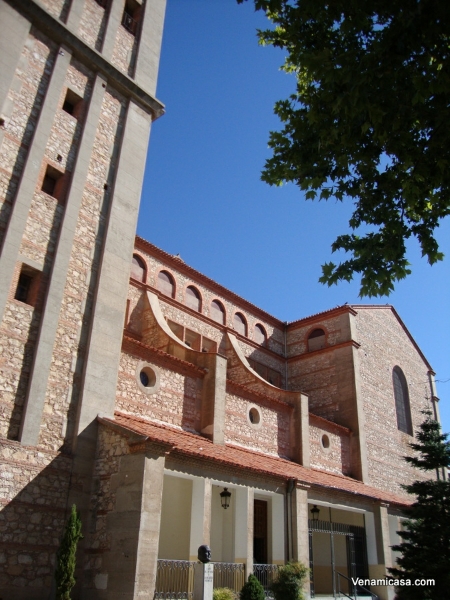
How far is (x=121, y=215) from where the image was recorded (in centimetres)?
1547

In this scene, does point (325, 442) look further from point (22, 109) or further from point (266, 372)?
point (22, 109)

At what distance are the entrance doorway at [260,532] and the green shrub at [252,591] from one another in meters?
5.13

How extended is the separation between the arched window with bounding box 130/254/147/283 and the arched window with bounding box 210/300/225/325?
4395mm

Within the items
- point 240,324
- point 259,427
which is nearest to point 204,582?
point 259,427

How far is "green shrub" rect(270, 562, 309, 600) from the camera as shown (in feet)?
43.6

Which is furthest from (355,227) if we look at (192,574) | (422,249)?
(192,574)

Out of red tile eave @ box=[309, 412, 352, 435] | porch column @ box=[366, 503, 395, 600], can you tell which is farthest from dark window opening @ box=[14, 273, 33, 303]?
porch column @ box=[366, 503, 395, 600]

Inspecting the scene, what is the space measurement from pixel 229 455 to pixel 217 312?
1049cm

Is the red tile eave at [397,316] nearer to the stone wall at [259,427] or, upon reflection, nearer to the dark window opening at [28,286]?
the stone wall at [259,427]

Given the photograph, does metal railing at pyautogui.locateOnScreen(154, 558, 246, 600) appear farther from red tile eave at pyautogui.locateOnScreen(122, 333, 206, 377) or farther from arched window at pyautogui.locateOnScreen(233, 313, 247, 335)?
arched window at pyautogui.locateOnScreen(233, 313, 247, 335)

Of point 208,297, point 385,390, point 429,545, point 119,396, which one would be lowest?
point 429,545

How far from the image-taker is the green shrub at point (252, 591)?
11922mm

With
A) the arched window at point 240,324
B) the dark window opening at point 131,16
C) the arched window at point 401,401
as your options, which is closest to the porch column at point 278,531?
the arched window at point 240,324

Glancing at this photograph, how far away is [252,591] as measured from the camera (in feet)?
39.3
